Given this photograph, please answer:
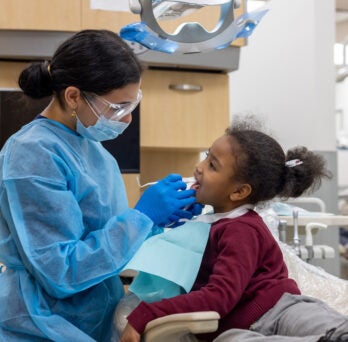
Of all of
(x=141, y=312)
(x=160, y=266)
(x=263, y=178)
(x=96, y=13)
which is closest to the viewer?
(x=141, y=312)

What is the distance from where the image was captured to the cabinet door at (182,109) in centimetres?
275

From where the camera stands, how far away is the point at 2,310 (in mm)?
1317

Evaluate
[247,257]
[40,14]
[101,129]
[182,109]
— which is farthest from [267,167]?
[40,14]

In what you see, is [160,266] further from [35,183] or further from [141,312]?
[35,183]

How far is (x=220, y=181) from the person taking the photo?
4.96 feet

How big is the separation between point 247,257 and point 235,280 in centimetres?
7

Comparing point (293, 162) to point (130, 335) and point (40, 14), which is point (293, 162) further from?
point (40, 14)

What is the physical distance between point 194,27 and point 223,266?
674 mm

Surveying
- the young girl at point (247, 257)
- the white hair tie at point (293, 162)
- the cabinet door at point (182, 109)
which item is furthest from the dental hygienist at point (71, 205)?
the cabinet door at point (182, 109)

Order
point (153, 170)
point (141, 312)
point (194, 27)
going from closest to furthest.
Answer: point (141, 312), point (194, 27), point (153, 170)

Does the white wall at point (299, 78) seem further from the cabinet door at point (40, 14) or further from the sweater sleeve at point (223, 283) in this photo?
the sweater sleeve at point (223, 283)

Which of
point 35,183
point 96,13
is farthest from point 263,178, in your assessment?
point 96,13

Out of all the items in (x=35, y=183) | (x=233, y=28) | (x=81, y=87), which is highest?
(x=233, y=28)

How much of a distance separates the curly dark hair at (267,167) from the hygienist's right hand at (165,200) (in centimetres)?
16
